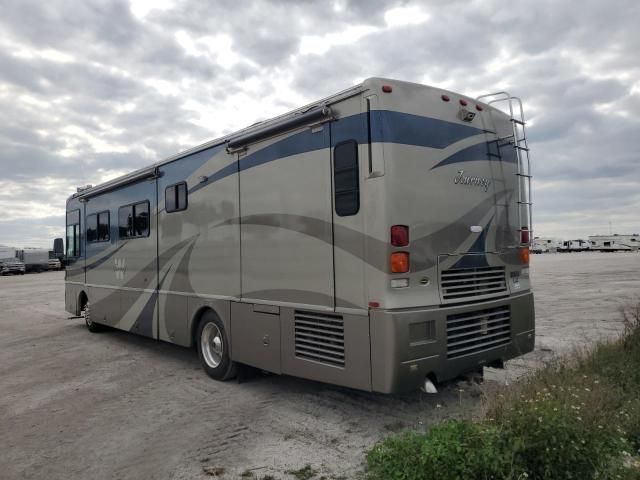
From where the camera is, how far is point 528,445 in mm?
3090

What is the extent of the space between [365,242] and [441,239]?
83 centimetres

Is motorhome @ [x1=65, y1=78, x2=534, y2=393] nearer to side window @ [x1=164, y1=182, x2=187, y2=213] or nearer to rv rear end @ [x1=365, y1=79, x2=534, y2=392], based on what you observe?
rv rear end @ [x1=365, y1=79, x2=534, y2=392]

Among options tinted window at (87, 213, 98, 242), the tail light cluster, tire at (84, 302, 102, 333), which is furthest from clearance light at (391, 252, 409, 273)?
tire at (84, 302, 102, 333)

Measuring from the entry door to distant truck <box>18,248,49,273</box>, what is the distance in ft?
166

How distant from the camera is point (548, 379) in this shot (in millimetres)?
4227

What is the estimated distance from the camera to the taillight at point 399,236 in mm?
4527

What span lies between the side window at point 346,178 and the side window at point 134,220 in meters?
4.63

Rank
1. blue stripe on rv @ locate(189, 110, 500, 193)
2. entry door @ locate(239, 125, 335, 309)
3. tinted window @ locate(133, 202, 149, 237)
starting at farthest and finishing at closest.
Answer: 1. tinted window @ locate(133, 202, 149, 237)
2. entry door @ locate(239, 125, 335, 309)
3. blue stripe on rv @ locate(189, 110, 500, 193)

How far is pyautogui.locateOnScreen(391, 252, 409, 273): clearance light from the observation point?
4.50 meters

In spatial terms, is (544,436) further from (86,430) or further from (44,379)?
(44,379)

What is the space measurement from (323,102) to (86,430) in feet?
13.5

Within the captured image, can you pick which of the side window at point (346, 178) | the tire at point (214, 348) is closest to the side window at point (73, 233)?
the tire at point (214, 348)

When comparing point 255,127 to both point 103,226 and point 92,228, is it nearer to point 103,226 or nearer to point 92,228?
point 103,226

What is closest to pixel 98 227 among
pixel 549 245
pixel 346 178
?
pixel 346 178
